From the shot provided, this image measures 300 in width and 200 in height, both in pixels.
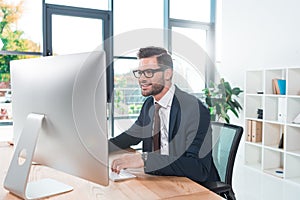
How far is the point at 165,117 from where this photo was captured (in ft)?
5.35

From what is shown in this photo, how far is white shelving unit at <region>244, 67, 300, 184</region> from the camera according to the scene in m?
3.47

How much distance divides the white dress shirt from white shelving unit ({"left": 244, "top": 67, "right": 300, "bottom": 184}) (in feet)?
7.52

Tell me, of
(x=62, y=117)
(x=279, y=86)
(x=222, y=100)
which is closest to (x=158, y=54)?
(x=62, y=117)

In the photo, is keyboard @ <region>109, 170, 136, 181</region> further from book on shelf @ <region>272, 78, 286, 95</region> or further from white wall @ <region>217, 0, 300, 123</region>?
white wall @ <region>217, 0, 300, 123</region>

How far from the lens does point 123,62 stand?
2635 millimetres

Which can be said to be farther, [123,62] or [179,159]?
[123,62]

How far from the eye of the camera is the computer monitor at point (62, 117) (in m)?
0.93

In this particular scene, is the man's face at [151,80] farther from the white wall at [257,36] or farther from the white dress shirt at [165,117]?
the white wall at [257,36]

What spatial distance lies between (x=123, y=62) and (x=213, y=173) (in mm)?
1385

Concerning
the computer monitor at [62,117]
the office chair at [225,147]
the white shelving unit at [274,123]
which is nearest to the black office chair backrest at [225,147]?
the office chair at [225,147]

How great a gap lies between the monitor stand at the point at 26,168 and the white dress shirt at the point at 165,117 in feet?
1.93

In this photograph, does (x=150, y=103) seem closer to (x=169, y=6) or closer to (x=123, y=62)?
(x=123, y=62)

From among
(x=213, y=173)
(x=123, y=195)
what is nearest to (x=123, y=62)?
(x=213, y=173)

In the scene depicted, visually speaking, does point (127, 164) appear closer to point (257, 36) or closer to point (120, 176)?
point (120, 176)
